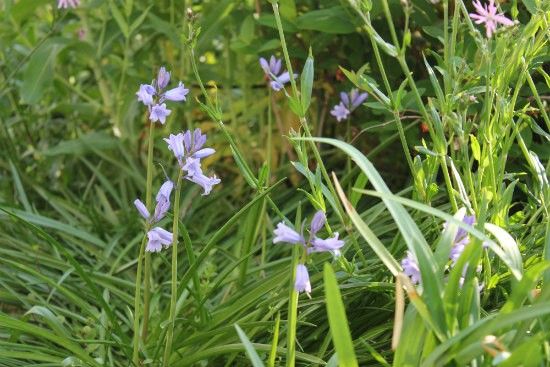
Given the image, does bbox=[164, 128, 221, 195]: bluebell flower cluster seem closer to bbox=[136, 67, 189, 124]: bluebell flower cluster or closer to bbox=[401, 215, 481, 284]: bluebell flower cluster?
bbox=[136, 67, 189, 124]: bluebell flower cluster

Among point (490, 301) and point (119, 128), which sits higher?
point (490, 301)

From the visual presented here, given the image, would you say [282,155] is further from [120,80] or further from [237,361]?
[237,361]

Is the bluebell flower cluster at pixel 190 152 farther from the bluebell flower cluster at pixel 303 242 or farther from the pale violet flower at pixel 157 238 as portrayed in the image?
the bluebell flower cluster at pixel 303 242

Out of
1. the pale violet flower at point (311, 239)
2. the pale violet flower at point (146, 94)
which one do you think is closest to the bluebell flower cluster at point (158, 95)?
the pale violet flower at point (146, 94)

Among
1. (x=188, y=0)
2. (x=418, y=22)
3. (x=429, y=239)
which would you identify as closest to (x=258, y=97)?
(x=188, y=0)

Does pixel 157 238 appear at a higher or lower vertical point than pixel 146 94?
lower

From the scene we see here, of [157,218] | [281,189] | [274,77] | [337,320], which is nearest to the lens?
[337,320]

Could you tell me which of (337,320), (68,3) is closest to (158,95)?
(337,320)

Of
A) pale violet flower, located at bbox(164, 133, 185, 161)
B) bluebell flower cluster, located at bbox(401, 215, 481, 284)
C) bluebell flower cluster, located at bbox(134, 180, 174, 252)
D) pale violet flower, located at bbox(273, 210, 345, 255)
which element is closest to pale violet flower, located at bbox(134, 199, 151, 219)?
bluebell flower cluster, located at bbox(134, 180, 174, 252)

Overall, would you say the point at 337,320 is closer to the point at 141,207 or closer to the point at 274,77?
the point at 141,207
